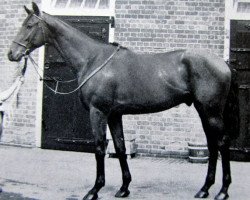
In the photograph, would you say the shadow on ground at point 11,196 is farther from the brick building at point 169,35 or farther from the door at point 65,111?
the door at point 65,111

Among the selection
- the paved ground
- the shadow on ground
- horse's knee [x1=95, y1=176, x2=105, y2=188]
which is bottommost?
the paved ground

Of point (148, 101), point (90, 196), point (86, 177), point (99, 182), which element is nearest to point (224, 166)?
point (148, 101)

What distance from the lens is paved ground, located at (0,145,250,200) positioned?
18.6 feet

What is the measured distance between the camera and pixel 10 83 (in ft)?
30.6

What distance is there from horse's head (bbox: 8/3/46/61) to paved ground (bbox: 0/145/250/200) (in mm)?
1813

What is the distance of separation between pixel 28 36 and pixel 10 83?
13.0 ft

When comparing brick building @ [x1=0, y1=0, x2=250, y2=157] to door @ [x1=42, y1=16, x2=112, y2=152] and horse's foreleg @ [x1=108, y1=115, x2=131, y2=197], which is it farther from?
horse's foreleg @ [x1=108, y1=115, x2=131, y2=197]

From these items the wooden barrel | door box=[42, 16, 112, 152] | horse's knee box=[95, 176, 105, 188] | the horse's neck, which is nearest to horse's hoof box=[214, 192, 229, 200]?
horse's knee box=[95, 176, 105, 188]

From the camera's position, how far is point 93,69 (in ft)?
18.2

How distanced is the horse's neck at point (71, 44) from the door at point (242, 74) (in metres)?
3.56

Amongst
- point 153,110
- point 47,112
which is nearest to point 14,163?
point 47,112

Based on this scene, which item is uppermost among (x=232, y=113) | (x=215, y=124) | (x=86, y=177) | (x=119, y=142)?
(x=232, y=113)

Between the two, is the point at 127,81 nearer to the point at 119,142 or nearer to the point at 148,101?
the point at 148,101

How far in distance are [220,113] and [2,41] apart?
18.9ft
